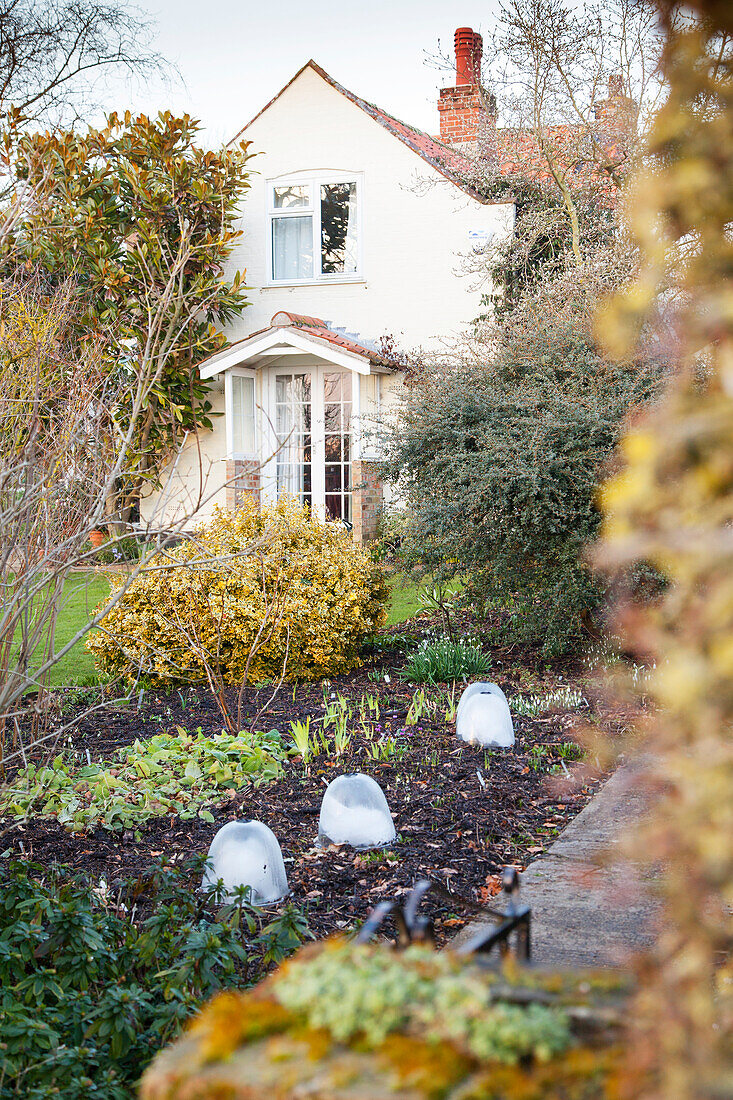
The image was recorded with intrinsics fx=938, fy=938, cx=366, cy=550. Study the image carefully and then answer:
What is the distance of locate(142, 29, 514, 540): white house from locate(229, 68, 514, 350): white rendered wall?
0.06 ft

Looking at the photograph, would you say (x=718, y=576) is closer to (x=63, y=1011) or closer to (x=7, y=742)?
(x=63, y=1011)

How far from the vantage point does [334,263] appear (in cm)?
1430

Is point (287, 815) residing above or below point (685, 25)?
below

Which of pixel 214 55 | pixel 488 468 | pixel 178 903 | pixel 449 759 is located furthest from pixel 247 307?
pixel 178 903

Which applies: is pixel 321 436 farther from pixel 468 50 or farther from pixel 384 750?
pixel 384 750

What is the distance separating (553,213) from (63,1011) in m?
11.7

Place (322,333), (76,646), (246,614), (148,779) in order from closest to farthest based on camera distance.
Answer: (148,779)
(246,614)
(76,646)
(322,333)

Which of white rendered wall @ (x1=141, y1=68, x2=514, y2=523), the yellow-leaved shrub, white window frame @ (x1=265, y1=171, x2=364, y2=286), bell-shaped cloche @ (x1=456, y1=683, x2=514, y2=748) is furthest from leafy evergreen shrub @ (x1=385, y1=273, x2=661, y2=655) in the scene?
white window frame @ (x1=265, y1=171, x2=364, y2=286)

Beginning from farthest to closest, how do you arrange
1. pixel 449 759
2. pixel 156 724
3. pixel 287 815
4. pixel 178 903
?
1. pixel 156 724
2. pixel 449 759
3. pixel 287 815
4. pixel 178 903

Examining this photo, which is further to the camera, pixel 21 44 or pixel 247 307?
pixel 21 44

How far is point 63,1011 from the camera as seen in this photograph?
8.21ft

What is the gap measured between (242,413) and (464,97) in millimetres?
6274

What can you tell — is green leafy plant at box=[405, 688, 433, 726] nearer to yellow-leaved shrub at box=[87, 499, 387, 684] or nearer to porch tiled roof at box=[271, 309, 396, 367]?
yellow-leaved shrub at box=[87, 499, 387, 684]

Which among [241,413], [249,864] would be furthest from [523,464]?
[241,413]
